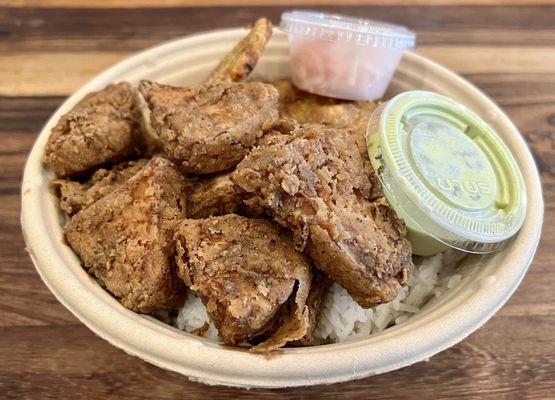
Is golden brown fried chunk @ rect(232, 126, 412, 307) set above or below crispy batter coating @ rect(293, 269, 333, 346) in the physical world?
above

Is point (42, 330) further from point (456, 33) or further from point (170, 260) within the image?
point (456, 33)

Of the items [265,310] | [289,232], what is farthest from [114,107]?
[265,310]

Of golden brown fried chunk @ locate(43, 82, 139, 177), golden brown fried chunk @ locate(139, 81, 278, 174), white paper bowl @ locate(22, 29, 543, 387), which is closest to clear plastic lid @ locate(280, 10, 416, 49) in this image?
golden brown fried chunk @ locate(139, 81, 278, 174)

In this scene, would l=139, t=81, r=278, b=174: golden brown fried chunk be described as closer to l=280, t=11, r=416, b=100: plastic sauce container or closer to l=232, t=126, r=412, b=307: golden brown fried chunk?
l=232, t=126, r=412, b=307: golden brown fried chunk

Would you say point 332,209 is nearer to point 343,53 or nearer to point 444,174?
point 444,174

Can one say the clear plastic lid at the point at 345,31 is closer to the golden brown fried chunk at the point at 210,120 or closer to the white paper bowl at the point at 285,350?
the golden brown fried chunk at the point at 210,120

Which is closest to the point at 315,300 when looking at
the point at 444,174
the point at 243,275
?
the point at 243,275

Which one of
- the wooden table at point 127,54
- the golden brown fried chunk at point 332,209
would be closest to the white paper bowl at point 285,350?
the golden brown fried chunk at point 332,209
